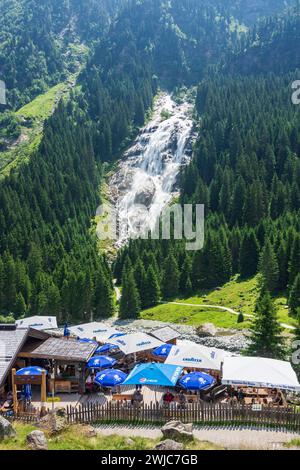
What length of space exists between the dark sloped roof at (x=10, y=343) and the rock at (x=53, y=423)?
23.0 ft

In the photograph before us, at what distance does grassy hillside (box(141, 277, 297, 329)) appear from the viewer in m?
79.9

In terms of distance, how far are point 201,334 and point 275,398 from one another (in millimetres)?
38040

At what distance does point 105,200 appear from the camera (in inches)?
7224

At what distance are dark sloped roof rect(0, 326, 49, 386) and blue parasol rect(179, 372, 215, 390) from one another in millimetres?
13867

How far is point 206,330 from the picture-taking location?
74062 millimetres

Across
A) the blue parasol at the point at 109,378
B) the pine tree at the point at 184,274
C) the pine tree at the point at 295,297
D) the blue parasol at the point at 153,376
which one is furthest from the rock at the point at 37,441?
the pine tree at the point at 184,274

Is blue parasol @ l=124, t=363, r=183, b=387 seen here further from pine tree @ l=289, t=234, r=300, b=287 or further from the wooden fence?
pine tree @ l=289, t=234, r=300, b=287

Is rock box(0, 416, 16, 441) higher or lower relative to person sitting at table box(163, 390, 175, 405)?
higher

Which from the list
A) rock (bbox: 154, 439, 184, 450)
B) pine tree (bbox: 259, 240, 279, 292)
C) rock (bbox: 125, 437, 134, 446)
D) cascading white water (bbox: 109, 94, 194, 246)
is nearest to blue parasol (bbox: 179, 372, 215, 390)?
rock (bbox: 125, 437, 134, 446)

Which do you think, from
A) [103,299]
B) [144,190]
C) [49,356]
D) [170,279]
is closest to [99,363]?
[49,356]

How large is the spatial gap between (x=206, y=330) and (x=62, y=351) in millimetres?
37177

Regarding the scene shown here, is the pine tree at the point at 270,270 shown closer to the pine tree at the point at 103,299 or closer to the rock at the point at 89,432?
the pine tree at the point at 103,299

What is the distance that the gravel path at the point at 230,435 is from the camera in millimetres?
26125

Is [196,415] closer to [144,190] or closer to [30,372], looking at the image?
[30,372]
